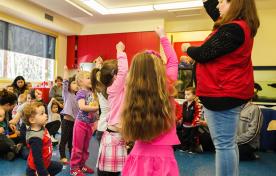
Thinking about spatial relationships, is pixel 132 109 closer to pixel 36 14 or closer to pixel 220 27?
pixel 220 27

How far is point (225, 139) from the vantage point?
1.33m

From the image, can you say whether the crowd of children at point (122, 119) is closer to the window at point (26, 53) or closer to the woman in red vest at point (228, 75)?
the woman in red vest at point (228, 75)

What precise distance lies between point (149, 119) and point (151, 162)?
21 cm

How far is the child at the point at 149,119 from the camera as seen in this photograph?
4.14ft

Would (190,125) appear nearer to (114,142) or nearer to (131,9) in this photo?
(114,142)

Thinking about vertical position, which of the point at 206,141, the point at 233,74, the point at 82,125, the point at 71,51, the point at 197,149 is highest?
the point at 71,51

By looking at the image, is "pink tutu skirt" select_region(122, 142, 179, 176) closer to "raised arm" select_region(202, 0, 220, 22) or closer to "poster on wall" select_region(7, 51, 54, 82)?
"raised arm" select_region(202, 0, 220, 22)

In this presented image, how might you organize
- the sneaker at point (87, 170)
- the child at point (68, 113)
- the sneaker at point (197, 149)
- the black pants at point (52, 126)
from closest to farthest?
the sneaker at point (87, 170) → the child at point (68, 113) → the sneaker at point (197, 149) → the black pants at point (52, 126)

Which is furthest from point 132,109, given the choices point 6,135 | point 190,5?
point 190,5

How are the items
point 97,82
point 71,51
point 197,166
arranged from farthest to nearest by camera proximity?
point 71,51 → point 197,166 → point 97,82

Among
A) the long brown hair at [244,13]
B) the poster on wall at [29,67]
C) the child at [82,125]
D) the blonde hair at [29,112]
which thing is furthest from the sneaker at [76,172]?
the poster on wall at [29,67]

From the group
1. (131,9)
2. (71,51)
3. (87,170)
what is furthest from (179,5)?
(87,170)

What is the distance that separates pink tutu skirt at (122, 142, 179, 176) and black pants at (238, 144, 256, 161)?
8.03ft

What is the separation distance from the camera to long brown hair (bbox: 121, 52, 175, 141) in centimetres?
126
